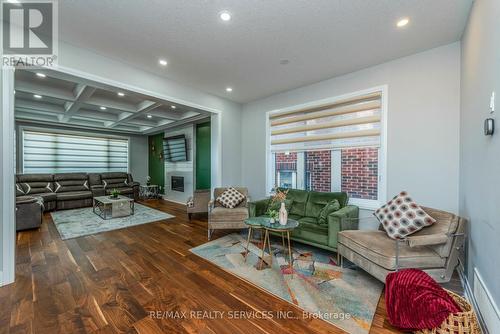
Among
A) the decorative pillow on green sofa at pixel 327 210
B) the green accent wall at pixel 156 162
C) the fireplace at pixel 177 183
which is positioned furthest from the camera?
the green accent wall at pixel 156 162

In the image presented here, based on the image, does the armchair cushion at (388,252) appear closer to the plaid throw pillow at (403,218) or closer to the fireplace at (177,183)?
the plaid throw pillow at (403,218)

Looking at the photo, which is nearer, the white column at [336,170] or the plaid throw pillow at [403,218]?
the plaid throw pillow at [403,218]

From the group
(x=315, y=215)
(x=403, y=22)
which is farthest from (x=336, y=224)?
(x=403, y=22)

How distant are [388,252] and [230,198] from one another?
274 cm

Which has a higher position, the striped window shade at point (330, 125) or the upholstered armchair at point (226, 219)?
the striped window shade at point (330, 125)

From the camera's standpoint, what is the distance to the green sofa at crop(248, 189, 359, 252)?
2.81 m

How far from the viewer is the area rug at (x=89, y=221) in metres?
4.01

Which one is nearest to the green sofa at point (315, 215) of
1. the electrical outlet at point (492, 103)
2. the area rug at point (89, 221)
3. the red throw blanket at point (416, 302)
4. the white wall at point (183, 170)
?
the red throw blanket at point (416, 302)

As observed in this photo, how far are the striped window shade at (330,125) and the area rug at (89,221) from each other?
3.47 metres

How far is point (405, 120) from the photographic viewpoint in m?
2.93

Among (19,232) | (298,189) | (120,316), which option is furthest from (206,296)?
(19,232)

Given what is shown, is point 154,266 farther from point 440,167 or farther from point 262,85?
point 440,167

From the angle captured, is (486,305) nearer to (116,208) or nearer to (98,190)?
(116,208)

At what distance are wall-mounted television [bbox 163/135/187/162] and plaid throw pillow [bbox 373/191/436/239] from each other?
5.72 metres
